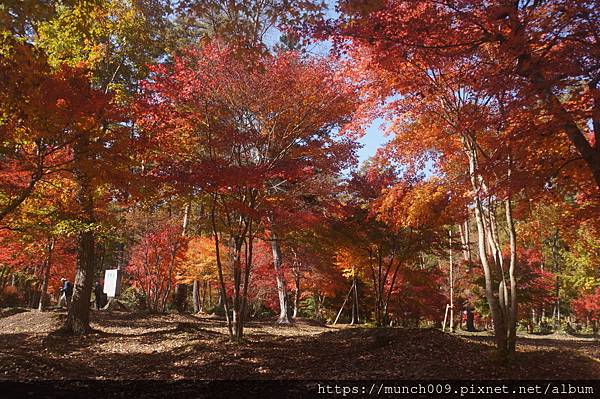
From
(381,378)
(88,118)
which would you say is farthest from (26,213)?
(381,378)

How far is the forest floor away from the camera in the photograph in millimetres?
7379

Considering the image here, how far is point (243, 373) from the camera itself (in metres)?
7.80

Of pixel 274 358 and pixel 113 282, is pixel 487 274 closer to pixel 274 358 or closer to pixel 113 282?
pixel 274 358

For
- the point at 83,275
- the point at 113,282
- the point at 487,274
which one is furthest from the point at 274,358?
the point at 113,282

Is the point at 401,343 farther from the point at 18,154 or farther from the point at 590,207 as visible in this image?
the point at 18,154

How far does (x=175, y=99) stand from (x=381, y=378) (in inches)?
321

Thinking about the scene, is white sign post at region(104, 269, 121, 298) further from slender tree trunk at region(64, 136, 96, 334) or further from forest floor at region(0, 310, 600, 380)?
slender tree trunk at region(64, 136, 96, 334)

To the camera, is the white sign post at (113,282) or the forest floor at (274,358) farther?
the white sign post at (113,282)

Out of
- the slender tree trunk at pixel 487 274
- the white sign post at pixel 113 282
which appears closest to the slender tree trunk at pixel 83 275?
the white sign post at pixel 113 282

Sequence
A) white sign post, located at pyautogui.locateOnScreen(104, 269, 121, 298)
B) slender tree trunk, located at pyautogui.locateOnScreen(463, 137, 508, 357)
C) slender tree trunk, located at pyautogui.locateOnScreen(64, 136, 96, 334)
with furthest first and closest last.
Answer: white sign post, located at pyautogui.locateOnScreen(104, 269, 121, 298) → slender tree trunk, located at pyautogui.locateOnScreen(64, 136, 96, 334) → slender tree trunk, located at pyautogui.locateOnScreen(463, 137, 508, 357)

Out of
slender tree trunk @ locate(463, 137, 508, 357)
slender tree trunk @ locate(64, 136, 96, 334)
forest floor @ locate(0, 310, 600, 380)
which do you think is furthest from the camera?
slender tree trunk @ locate(64, 136, 96, 334)

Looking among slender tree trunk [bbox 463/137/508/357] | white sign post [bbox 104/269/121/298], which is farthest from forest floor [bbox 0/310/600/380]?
white sign post [bbox 104/269/121/298]

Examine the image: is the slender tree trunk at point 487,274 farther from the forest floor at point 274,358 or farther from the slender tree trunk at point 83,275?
the slender tree trunk at point 83,275

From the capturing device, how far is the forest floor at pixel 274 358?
738 cm
